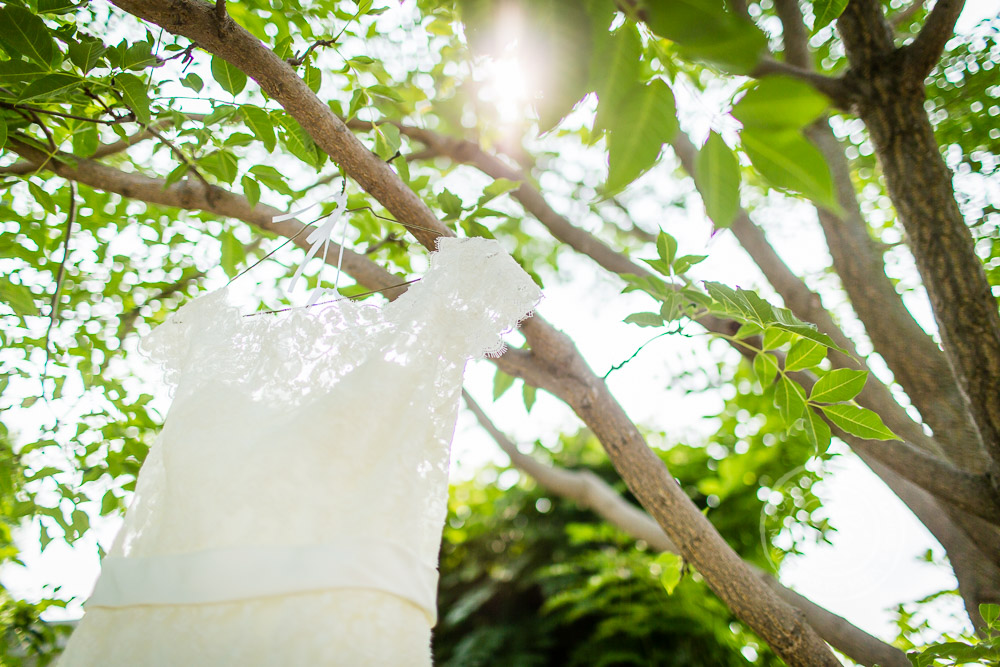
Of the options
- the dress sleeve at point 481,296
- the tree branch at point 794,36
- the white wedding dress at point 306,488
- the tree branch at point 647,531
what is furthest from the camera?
the tree branch at point 794,36

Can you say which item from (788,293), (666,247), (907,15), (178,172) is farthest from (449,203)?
(907,15)

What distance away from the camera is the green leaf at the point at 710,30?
31 centimetres

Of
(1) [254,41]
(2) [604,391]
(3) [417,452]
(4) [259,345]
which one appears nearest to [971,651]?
(2) [604,391]

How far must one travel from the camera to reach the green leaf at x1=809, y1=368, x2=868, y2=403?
2.81 ft

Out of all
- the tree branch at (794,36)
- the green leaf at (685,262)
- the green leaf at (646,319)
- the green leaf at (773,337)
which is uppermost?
the tree branch at (794,36)

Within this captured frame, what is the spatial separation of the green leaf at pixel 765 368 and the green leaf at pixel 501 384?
51 cm

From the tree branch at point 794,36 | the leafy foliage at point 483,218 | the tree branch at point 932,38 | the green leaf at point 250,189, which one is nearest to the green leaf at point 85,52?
the leafy foliage at point 483,218

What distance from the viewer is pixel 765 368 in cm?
93

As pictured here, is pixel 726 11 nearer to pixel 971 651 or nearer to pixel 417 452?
pixel 417 452

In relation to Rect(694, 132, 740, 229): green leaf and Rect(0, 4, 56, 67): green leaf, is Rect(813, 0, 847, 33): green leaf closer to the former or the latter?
Rect(694, 132, 740, 229): green leaf

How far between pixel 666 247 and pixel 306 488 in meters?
0.64

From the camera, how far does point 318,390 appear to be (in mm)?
711

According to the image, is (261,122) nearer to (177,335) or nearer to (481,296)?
(177,335)

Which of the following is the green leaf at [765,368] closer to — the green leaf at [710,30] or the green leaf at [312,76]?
the green leaf at [710,30]
